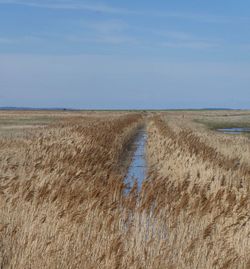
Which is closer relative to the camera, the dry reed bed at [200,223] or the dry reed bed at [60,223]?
the dry reed bed at [60,223]

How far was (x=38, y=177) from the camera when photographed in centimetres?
1050

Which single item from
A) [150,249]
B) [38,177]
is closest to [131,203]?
[150,249]

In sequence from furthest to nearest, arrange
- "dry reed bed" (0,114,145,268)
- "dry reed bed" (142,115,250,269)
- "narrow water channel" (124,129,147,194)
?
"narrow water channel" (124,129,147,194), "dry reed bed" (142,115,250,269), "dry reed bed" (0,114,145,268)

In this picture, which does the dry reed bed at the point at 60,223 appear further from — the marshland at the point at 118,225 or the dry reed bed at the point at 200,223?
the dry reed bed at the point at 200,223

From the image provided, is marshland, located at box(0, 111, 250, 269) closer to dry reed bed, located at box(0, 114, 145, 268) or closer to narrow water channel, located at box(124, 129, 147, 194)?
dry reed bed, located at box(0, 114, 145, 268)

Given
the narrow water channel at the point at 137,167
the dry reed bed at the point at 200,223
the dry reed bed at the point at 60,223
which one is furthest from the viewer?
the narrow water channel at the point at 137,167

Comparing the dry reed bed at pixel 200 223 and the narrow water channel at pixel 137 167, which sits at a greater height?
the dry reed bed at pixel 200 223

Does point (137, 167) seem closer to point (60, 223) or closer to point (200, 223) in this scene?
point (200, 223)

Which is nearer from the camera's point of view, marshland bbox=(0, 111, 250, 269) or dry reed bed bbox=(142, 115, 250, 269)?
marshland bbox=(0, 111, 250, 269)

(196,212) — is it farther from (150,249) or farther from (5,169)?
(5,169)

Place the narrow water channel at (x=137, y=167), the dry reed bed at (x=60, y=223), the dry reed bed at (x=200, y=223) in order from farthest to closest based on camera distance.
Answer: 1. the narrow water channel at (x=137, y=167)
2. the dry reed bed at (x=200, y=223)
3. the dry reed bed at (x=60, y=223)

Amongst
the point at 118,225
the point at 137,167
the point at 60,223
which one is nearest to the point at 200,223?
the point at 118,225

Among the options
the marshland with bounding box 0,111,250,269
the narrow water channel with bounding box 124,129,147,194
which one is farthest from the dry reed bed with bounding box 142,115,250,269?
the narrow water channel with bounding box 124,129,147,194

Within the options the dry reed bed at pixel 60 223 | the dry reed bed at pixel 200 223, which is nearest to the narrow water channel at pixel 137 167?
the dry reed bed at pixel 200 223
